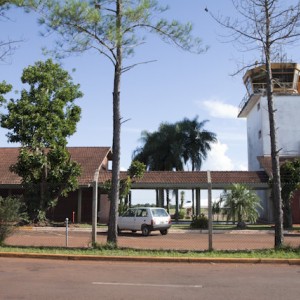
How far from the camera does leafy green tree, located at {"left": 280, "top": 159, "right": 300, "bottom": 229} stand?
83.9 ft

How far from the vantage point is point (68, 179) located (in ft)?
90.6

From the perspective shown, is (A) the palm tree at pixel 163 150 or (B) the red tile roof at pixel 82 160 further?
(A) the palm tree at pixel 163 150

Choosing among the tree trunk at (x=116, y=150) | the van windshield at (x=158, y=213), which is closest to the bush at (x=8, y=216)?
the tree trunk at (x=116, y=150)

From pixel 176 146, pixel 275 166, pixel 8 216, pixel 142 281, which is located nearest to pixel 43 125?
pixel 8 216

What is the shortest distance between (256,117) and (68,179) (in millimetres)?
20777

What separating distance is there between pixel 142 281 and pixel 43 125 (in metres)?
19.8

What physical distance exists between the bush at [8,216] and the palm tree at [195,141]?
3576 cm

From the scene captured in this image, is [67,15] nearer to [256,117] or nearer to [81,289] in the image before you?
[81,289]

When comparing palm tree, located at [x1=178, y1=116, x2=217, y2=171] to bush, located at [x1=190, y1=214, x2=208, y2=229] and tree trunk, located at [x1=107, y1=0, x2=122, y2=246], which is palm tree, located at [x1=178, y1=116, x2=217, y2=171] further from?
tree trunk, located at [x1=107, y1=0, x2=122, y2=246]

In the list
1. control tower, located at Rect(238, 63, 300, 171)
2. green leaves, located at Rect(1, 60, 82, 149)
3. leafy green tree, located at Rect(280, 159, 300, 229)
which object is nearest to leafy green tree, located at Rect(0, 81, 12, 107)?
green leaves, located at Rect(1, 60, 82, 149)

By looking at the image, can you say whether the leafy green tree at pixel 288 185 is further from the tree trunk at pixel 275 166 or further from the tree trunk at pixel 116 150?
the tree trunk at pixel 116 150

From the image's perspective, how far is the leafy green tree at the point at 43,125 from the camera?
26922mm

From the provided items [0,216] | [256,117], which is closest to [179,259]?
[0,216]

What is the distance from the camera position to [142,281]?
28.3 ft
